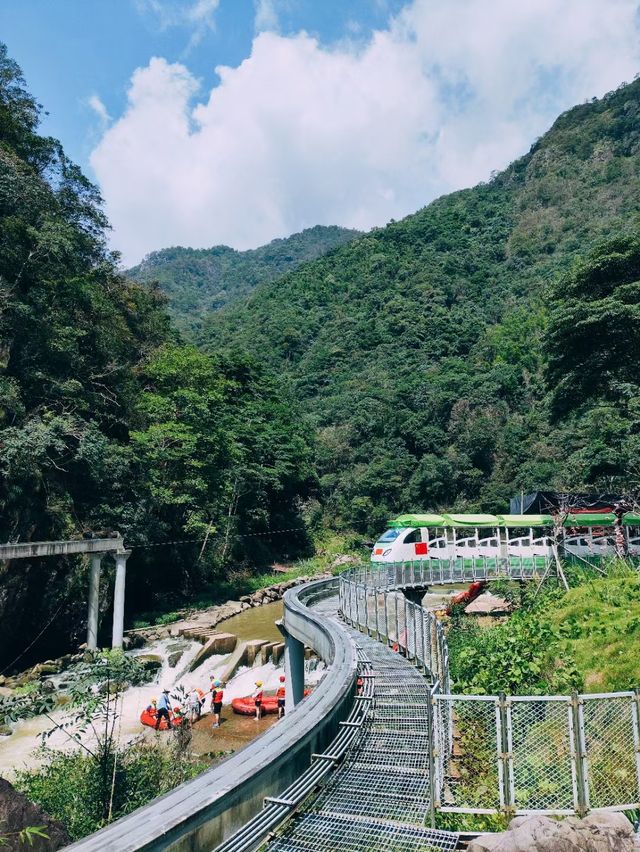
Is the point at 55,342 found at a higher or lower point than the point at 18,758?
higher

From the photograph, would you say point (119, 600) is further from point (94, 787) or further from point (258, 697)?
point (94, 787)

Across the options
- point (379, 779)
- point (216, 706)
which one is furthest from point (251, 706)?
point (379, 779)

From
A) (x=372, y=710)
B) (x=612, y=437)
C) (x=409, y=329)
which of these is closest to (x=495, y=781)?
(x=372, y=710)

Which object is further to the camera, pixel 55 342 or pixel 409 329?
pixel 409 329

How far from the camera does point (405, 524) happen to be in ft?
89.4

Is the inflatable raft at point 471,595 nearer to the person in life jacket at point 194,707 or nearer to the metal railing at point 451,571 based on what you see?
the metal railing at point 451,571

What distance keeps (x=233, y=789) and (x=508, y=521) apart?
2528cm

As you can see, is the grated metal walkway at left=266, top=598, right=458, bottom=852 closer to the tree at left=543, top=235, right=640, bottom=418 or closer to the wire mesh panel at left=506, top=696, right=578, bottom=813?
the wire mesh panel at left=506, top=696, right=578, bottom=813

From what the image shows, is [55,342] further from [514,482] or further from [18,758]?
[514,482]

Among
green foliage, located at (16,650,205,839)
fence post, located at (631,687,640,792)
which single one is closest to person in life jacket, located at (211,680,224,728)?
green foliage, located at (16,650,205,839)

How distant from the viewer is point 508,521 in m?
28.5

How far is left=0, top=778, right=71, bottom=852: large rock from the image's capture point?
654cm

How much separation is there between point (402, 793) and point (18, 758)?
13.1 m

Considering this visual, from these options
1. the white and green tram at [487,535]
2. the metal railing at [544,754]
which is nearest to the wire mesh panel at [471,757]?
the metal railing at [544,754]
